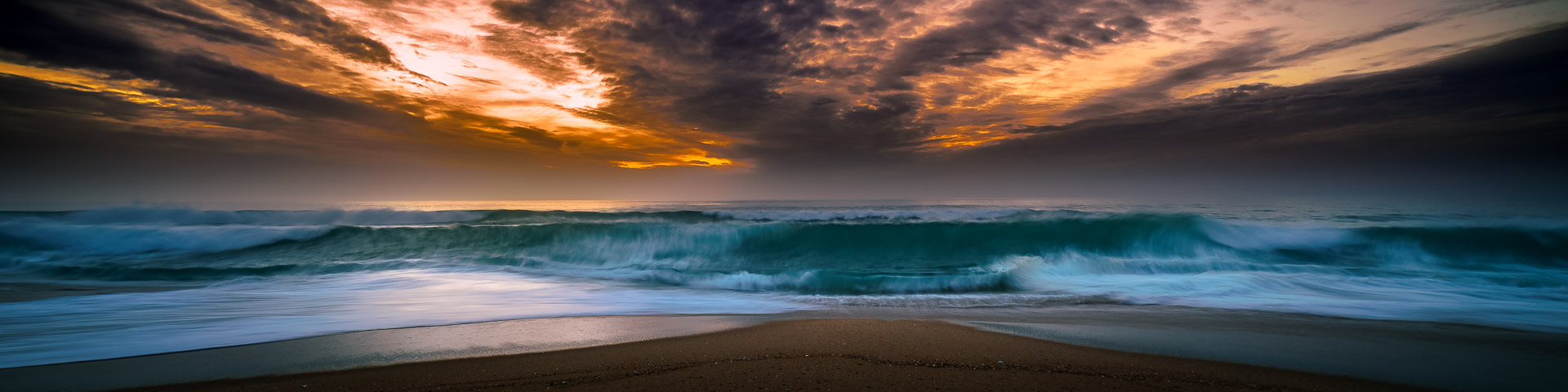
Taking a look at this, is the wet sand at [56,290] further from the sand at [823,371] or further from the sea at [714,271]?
the sand at [823,371]

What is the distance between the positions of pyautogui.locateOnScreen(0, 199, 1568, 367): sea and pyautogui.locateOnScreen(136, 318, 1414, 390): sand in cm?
175

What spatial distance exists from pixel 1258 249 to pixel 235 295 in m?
17.0

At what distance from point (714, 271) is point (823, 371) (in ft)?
20.2

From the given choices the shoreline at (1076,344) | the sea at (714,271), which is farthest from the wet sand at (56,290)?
the shoreline at (1076,344)

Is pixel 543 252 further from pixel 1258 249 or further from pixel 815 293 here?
pixel 1258 249

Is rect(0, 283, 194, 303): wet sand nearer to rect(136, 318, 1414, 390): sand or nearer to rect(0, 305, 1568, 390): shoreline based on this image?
rect(0, 305, 1568, 390): shoreline

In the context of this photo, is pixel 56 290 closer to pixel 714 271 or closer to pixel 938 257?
pixel 714 271

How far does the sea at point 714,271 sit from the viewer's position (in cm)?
490

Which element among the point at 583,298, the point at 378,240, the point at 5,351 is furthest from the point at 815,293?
the point at 378,240

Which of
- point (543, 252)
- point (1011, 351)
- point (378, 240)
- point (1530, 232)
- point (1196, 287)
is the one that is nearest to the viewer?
point (1011, 351)

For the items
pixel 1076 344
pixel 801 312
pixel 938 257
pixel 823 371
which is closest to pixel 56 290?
pixel 801 312

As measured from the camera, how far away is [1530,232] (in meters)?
10.7

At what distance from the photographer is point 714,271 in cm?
883

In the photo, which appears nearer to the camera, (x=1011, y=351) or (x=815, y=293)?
(x=1011, y=351)
